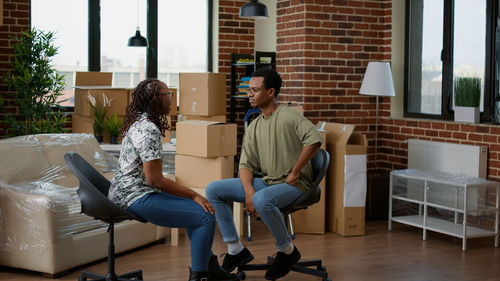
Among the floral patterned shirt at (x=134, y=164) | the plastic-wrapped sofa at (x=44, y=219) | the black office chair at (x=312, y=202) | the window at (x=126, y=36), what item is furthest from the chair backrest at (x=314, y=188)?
the window at (x=126, y=36)

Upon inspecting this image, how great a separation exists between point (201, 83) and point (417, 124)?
2179mm

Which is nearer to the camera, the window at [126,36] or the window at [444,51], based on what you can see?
the window at [444,51]

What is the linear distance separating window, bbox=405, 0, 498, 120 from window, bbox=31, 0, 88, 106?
3492mm

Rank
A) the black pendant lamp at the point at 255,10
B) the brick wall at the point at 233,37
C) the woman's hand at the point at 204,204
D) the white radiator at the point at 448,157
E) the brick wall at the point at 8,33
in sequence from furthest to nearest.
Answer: the brick wall at the point at 233,37 < the brick wall at the point at 8,33 < the black pendant lamp at the point at 255,10 < the white radiator at the point at 448,157 < the woman's hand at the point at 204,204

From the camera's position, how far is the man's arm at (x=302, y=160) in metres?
3.81

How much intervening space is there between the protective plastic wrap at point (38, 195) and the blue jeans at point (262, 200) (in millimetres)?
942

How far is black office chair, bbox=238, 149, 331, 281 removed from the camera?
383 centimetres

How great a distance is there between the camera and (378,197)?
6.00 m

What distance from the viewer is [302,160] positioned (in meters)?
3.81

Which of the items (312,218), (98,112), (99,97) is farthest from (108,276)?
(99,97)

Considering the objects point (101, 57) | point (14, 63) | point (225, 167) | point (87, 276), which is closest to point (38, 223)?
point (87, 276)

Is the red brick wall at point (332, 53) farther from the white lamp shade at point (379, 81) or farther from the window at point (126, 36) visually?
the window at point (126, 36)

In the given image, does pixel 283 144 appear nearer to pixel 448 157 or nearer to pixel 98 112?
pixel 448 157

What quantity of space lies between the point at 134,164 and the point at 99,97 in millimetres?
3146
